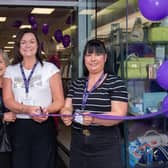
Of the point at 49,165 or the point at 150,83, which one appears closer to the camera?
the point at 49,165

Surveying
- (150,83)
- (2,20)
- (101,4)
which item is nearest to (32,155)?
(150,83)

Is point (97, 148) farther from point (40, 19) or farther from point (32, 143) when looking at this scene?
point (40, 19)

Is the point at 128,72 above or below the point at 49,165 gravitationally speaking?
above

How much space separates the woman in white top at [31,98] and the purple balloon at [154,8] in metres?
0.72

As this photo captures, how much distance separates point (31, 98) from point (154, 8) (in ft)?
3.24

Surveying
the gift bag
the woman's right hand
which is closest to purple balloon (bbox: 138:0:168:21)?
the woman's right hand

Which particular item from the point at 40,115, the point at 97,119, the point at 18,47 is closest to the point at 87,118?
the point at 97,119

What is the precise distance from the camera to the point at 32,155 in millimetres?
2975

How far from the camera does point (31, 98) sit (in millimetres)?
2885

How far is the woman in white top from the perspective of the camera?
2885 millimetres

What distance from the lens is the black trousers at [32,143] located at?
2.91m

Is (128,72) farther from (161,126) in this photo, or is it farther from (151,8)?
(151,8)

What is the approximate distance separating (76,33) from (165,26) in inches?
66.9

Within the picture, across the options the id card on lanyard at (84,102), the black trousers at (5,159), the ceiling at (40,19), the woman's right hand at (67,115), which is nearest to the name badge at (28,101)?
the woman's right hand at (67,115)
